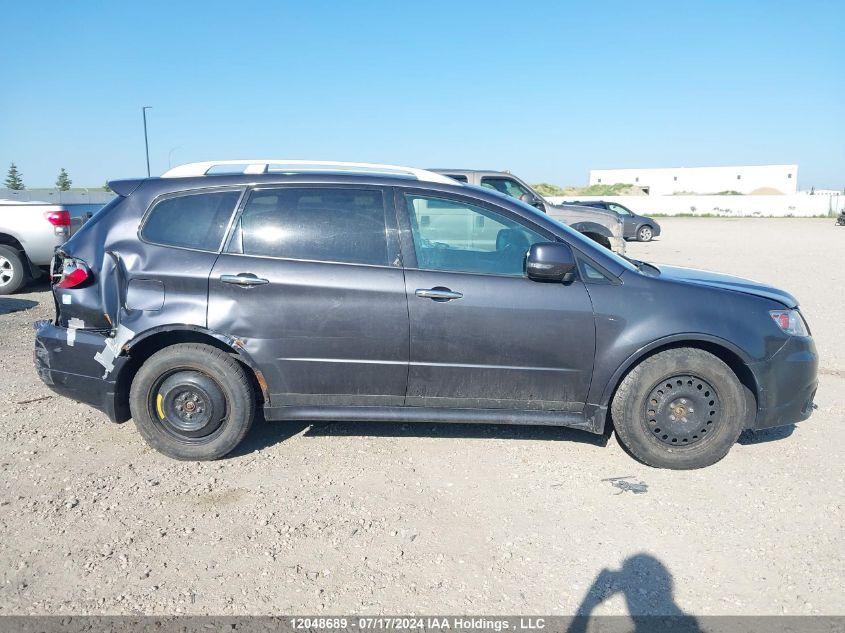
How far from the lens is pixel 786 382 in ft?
13.5

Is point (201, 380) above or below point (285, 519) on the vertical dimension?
above

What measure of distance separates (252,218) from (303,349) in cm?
90

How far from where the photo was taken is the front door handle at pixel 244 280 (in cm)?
398

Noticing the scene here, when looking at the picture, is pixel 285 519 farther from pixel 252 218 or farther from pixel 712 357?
pixel 712 357

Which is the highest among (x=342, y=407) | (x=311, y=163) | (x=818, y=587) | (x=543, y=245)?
(x=311, y=163)

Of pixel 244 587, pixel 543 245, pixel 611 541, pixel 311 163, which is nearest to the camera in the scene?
pixel 244 587

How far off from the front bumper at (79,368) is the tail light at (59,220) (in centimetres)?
643

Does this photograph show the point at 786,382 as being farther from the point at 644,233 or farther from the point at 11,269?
the point at 644,233

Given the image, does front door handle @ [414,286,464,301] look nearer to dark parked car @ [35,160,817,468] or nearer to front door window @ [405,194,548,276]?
dark parked car @ [35,160,817,468]

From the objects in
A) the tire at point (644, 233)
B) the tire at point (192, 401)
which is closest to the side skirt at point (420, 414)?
the tire at point (192, 401)

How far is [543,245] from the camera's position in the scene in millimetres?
3969

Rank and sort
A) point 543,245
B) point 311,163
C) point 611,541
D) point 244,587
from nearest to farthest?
point 244,587 → point 611,541 → point 543,245 → point 311,163

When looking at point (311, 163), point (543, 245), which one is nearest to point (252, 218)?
point (311, 163)

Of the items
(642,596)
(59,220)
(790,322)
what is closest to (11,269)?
(59,220)
